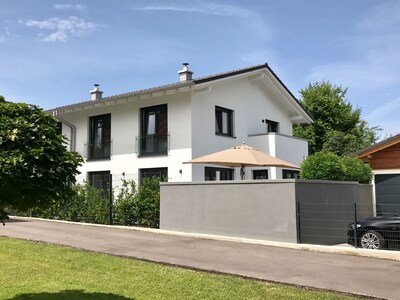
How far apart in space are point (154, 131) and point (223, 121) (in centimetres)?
314

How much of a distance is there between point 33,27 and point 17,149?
10.1m

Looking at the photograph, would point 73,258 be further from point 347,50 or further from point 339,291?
point 347,50

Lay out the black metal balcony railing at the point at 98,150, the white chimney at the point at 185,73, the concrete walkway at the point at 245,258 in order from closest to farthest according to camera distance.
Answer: the concrete walkway at the point at 245,258
the white chimney at the point at 185,73
the black metal balcony railing at the point at 98,150

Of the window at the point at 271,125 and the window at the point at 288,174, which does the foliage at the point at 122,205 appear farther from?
the window at the point at 271,125

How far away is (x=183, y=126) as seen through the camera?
18344 mm

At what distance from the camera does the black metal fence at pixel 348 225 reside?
35.4 ft

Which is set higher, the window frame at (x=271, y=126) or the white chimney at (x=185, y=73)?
the white chimney at (x=185, y=73)

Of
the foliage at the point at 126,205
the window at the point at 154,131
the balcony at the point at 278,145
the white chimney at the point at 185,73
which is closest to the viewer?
the foliage at the point at 126,205

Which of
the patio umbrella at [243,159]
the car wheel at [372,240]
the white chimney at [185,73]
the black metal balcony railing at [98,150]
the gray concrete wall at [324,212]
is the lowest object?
the car wheel at [372,240]

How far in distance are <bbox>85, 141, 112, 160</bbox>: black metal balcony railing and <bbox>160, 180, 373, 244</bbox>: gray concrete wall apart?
7200mm

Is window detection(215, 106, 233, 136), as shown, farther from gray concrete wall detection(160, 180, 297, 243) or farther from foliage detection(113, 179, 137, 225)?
gray concrete wall detection(160, 180, 297, 243)

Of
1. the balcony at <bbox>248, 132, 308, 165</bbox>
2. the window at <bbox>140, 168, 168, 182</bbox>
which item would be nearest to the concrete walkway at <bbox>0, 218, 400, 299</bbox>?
the window at <bbox>140, 168, 168, 182</bbox>

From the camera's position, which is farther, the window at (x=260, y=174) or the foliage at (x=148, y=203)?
the window at (x=260, y=174)

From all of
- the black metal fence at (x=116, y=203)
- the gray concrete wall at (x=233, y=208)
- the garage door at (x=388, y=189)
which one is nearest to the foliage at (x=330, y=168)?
the garage door at (x=388, y=189)
